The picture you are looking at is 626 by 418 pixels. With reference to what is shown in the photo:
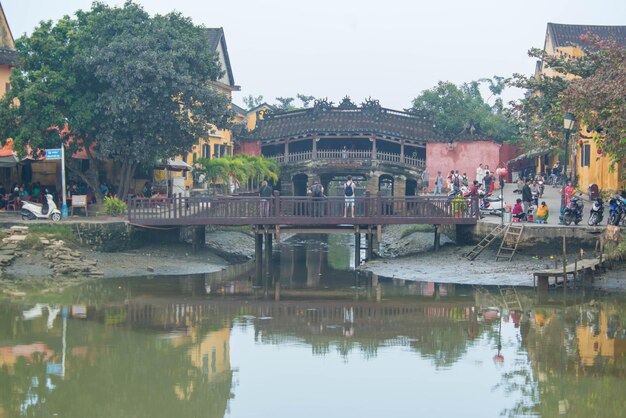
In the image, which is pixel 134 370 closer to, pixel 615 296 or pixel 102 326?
pixel 102 326

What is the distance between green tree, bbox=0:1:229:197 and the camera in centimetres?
3675

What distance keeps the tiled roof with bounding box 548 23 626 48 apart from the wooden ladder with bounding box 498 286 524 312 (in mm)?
28773

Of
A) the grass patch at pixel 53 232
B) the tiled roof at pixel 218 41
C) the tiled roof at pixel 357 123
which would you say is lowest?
the grass patch at pixel 53 232

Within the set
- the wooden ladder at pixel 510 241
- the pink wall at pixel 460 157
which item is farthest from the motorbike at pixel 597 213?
the pink wall at pixel 460 157

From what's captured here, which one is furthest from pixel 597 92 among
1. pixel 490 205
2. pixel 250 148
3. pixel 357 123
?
pixel 250 148

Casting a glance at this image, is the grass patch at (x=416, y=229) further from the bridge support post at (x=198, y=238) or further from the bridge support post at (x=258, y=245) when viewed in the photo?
the bridge support post at (x=198, y=238)

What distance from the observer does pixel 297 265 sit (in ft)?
128

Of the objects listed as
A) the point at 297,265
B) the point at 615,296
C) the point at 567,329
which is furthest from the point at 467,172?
the point at 567,329

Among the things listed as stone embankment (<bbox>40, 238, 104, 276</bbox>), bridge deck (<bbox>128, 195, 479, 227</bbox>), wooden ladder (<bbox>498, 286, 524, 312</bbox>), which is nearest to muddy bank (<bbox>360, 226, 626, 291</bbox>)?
wooden ladder (<bbox>498, 286, 524, 312</bbox>)

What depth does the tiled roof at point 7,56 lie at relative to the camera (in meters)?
41.9

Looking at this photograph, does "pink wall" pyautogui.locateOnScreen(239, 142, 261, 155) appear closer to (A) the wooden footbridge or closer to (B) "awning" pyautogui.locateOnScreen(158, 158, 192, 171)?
(B) "awning" pyautogui.locateOnScreen(158, 158, 192, 171)

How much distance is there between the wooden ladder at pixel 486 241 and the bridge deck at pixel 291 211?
1.38m

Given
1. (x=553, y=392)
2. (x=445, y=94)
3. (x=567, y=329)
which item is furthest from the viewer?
(x=445, y=94)

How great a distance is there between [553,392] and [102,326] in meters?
11.5
